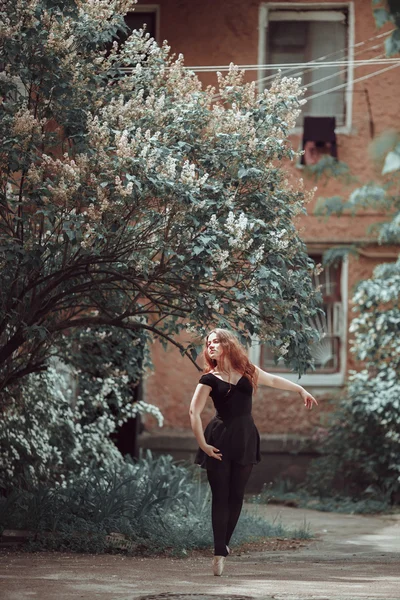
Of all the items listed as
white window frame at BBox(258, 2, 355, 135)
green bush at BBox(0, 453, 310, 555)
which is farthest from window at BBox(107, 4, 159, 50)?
green bush at BBox(0, 453, 310, 555)

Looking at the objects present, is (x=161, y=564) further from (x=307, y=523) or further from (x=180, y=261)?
(x=307, y=523)

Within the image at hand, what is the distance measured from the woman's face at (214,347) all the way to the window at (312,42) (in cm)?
932

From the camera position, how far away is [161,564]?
8.41 m

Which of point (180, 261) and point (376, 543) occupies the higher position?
point (180, 261)

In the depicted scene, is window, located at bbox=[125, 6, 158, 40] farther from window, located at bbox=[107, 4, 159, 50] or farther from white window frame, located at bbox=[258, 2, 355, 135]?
white window frame, located at bbox=[258, 2, 355, 135]

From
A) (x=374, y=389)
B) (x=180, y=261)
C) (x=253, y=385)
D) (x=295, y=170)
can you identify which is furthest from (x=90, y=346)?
(x=295, y=170)

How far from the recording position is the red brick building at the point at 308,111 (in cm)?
1568

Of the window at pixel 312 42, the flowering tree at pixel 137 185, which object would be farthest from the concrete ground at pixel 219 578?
the window at pixel 312 42

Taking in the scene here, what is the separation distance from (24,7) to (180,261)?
2212 mm

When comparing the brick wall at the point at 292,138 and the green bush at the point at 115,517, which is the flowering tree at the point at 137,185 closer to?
the green bush at the point at 115,517

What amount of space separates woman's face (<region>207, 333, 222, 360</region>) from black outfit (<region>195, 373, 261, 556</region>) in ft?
0.42

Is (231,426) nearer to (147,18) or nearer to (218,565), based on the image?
(218,565)

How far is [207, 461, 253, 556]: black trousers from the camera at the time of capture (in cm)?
726

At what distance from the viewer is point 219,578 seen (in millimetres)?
7270
